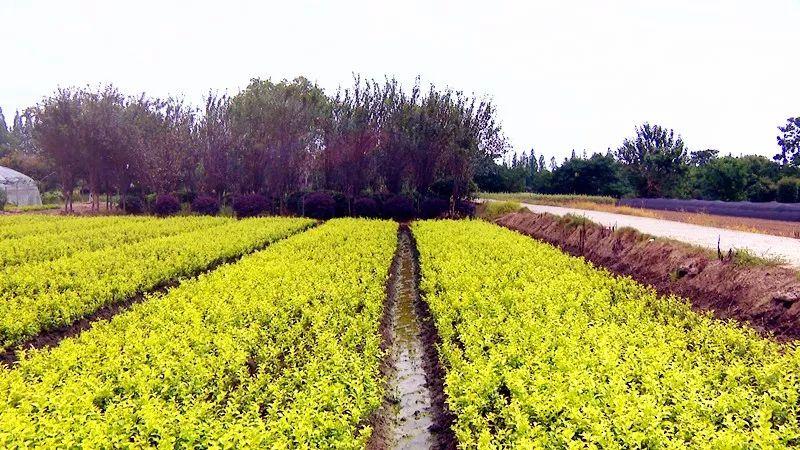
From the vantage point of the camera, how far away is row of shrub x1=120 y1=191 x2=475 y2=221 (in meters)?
37.7

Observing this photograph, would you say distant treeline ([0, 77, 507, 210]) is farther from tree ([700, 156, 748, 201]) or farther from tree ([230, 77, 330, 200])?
tree ([700, 156, 748, 201])

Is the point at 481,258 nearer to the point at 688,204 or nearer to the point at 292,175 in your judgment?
the point at 292,175

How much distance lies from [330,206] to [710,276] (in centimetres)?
2839

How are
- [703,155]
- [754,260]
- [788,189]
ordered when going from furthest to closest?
[703,155]
[788,189]
[754,260]

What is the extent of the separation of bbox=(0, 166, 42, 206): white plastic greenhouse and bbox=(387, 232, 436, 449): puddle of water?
2119 inches

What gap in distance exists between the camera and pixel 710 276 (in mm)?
12953

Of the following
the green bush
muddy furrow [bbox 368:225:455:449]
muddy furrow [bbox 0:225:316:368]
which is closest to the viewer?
muddy furrow [bbox 368:225:455:449]

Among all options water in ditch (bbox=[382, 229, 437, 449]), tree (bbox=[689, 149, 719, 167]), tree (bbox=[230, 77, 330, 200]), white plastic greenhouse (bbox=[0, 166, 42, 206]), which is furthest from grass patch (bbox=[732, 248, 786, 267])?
tree (bbox=[689, 149, 719, 167])

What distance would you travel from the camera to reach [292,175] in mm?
43000

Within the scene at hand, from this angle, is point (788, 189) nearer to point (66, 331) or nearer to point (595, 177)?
point (595, 177)

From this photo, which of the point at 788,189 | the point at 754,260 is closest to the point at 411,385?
the point at 754,260

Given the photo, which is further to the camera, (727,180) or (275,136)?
(727,180)

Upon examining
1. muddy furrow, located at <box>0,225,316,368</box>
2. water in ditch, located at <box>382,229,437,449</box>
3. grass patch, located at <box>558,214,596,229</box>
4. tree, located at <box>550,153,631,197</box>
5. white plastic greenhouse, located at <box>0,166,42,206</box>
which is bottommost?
water in ditch, located at <box>382,229,437,449</box>

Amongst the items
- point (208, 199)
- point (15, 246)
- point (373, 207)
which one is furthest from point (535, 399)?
point (208, 199)
